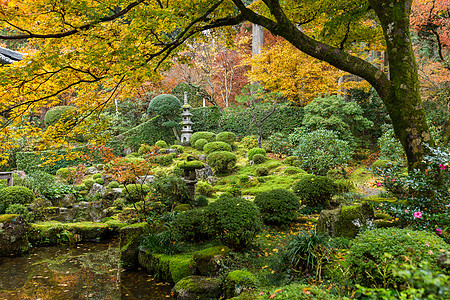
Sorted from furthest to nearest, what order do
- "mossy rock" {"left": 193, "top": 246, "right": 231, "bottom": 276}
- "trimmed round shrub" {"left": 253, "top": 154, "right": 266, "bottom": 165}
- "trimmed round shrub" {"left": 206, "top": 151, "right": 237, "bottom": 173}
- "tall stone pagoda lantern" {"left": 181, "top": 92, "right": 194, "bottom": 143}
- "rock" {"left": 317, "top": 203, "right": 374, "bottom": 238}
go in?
"tall stone pagoda lantern" {"left": 181, "top": 92, "right": 194, "bottom": 143}, "trimmed round shrub" {"left": 253, "top": 154, "right": 266, "bottom": 165}, "trimmed round shrub" {"left": 206, "top": 151, "right": 237, "bottom": 173}, "rock" {"left": 317, "top": 203, "right": 374, "bottom": 238}, "mossy rock" {"left": 193, "top": 246, "right": 231, "bottom": 276}

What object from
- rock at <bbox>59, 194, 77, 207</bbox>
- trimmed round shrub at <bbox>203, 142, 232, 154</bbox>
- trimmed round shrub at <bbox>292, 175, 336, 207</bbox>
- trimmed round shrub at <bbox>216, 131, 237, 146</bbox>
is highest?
trimmed round shrub at <bbox>216, 131, 237, 146</bbox>

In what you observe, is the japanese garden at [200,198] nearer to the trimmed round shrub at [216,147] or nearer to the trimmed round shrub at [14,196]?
the trimmed round shrub at [14,196]

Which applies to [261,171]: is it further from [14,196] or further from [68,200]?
[14,196]

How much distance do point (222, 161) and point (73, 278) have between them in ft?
25.1

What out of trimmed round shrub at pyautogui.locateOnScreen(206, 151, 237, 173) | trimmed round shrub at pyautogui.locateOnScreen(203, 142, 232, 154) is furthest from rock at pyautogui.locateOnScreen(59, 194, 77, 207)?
trimmed round shrub at pyautogui.locateOnScreen(203, 142, 232, 154)

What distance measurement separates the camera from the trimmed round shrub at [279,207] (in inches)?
229

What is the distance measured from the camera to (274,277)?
3549 mm

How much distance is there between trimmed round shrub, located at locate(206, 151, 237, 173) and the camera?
1191cm

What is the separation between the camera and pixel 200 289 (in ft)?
11.9

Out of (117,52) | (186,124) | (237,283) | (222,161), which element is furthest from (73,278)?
(186,124)

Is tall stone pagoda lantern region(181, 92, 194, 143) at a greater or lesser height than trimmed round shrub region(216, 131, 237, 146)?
greater

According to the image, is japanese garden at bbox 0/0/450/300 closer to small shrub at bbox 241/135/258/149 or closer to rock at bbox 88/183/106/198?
rock at bbox 88/183/106/198

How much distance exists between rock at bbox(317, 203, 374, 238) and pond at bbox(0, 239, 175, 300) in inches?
106

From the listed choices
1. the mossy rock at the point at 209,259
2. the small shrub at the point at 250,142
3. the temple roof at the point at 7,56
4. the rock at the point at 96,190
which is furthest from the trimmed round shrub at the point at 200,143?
the mossy rock at the point at 209,259
